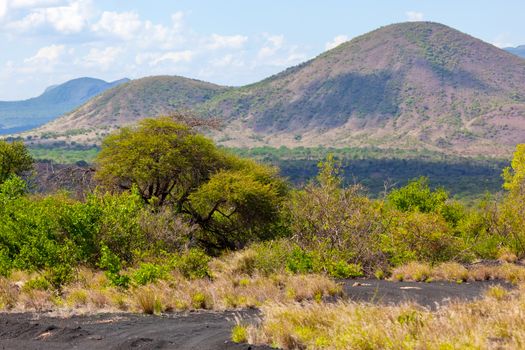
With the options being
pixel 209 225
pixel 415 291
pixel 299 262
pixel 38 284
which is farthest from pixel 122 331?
pixel 209 225

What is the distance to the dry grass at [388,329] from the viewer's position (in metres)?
8.05

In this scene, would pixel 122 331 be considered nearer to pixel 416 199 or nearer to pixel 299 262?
pixel 299 262

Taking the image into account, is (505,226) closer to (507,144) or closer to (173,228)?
(173,228)

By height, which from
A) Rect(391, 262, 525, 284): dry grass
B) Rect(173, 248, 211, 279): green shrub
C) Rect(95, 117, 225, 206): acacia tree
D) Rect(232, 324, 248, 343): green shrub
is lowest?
Rect(391, 262, 525, 284): dry grass

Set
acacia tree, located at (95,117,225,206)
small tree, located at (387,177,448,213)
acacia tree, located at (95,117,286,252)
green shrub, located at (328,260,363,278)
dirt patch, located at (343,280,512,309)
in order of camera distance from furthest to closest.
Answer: small tree, located at (387,177,448,213) < acacia tree, located at (95,117,225,206) < acacia tree, located at (95,117,286,252) < green shrub, located at (328,260,363,278) < dirt patch, located at (343,280,512,309)

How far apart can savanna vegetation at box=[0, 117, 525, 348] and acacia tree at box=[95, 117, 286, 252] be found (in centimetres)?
8

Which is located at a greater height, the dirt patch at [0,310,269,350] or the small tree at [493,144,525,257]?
the dirt patch at [0,310,269,350]

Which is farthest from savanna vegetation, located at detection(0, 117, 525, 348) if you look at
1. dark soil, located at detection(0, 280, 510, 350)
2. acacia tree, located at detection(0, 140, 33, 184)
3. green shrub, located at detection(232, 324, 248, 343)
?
acacia tree, located at detection(0, 140, 33, 184)

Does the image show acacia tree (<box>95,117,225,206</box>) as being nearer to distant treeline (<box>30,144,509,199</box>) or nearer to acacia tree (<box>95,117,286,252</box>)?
acacia tree (<box>95,117,286,252</box>)

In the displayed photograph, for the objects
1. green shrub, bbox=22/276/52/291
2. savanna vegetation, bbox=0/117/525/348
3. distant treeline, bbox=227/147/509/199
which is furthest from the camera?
distant treeline, bbox=227/147/509/199

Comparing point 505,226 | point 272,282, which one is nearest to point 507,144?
point 505,226

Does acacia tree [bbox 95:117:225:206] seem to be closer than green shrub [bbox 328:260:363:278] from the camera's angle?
No

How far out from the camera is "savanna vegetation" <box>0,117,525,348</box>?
9.84 meters

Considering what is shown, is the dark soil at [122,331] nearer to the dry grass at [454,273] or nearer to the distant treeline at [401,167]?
the dry grass at [454,273]
